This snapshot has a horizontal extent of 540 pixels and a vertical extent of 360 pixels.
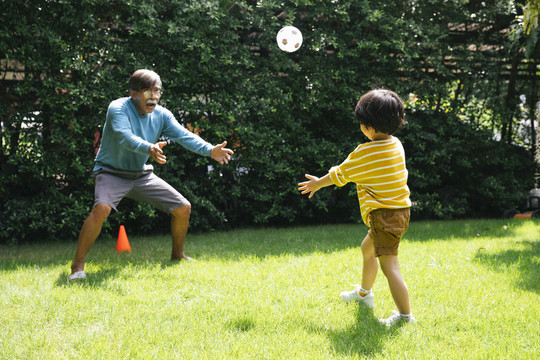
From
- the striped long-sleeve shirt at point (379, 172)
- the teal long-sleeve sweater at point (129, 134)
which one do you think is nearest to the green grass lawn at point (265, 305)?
the striped long-sleeve shirt at point (379, 172)

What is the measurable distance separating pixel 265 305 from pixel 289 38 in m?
4.40

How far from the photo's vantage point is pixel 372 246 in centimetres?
325

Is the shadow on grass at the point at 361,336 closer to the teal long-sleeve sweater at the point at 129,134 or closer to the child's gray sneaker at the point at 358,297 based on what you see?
the child's gray sneaker at the point at 358,297

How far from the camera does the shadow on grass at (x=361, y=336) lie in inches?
101

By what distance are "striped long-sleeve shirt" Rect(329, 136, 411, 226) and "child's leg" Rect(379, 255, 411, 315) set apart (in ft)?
1.07

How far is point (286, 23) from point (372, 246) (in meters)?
4.58

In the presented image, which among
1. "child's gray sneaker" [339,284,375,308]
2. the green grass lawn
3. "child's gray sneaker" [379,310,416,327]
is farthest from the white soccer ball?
"child's gray sneaker" [379,310,416,327]

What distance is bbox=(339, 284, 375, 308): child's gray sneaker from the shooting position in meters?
3.28

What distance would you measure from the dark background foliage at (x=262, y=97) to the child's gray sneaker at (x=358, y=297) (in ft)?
11.4

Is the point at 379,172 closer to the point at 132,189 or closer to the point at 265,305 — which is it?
the point at 265,305

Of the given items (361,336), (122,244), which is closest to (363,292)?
(361,336)

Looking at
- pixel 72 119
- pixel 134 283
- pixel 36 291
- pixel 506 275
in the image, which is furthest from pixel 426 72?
pixel 36 291

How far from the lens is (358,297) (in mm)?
3336

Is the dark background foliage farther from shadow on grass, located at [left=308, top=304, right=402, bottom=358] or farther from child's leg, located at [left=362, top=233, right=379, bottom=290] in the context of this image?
shadow on grass, located at [left=308, top=304, right=402, bottom=358]
